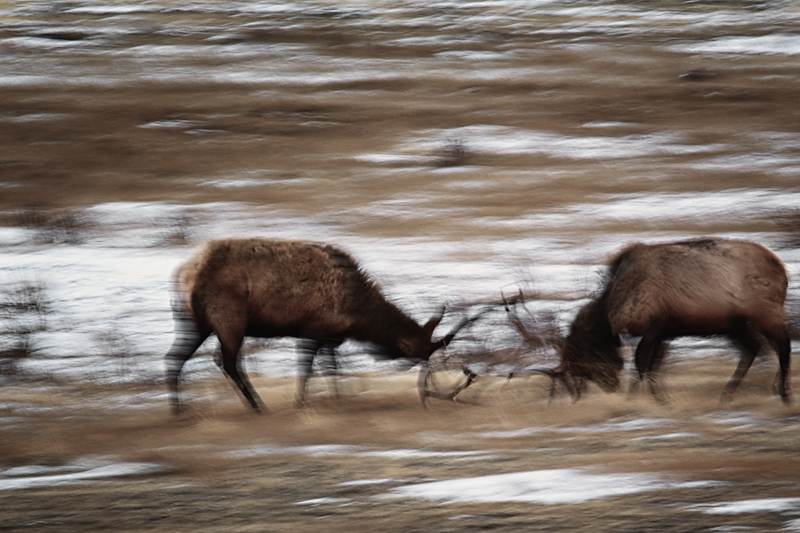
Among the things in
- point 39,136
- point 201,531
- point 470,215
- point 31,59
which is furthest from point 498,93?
point 201,531

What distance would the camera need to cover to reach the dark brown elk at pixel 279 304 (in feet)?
23.7

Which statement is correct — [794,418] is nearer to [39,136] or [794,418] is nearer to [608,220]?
[608,220]

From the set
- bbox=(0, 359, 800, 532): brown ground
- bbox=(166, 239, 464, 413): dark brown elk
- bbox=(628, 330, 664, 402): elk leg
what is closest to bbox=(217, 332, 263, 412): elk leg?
bbox=(166, 239, 464, 413): dark brown elk

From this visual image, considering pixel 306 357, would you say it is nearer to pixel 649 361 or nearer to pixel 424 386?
pixel 424 386

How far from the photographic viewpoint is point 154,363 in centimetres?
978

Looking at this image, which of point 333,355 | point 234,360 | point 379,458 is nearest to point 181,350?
point 234,360

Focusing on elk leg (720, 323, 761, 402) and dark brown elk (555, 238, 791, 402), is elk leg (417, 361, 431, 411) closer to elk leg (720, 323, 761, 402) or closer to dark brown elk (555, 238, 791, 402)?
dark brown elk (555, 238, 791, 402)

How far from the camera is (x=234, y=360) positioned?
7344 mm

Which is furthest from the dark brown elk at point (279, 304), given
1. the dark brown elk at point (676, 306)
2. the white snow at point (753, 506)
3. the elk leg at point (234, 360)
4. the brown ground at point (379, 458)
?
the white snow at point (753, 506)

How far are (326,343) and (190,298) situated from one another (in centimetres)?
109

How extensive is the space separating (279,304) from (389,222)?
698cm

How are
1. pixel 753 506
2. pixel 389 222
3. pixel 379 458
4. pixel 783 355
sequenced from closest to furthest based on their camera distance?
pixel 753 506
pixel 379 458
pixel 783 355
pixel 389 222

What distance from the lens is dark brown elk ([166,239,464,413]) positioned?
7.21 metres

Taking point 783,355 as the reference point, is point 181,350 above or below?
above
